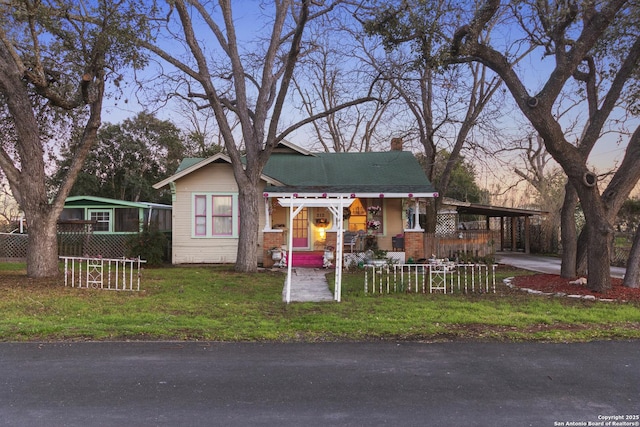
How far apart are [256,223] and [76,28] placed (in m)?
7.30

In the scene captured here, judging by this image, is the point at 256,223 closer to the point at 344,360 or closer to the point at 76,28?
the point at 76,28

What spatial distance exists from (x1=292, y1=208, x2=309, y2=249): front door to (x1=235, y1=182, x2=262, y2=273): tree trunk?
335cm

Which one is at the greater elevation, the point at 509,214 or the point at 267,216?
the point at 509,214

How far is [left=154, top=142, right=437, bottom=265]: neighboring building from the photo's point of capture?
659 inches

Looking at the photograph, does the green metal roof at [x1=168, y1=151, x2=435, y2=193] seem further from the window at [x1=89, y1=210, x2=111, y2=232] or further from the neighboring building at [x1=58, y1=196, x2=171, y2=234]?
the window at [x1=89, y1=210, x2=111, y2=232]

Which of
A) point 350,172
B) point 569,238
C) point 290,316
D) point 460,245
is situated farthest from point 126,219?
point 569,238

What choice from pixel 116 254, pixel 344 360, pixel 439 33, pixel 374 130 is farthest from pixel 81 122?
pixel 374 130

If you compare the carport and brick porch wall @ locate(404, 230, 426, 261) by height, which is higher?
the carport

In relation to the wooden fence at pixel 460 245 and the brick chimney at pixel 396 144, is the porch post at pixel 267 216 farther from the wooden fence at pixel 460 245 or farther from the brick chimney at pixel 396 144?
the brick chimney at pixel 396 144

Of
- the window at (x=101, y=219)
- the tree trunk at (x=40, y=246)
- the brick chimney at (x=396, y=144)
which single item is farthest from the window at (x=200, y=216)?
the brick chimney at (x=396, y=144)

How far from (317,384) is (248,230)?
10.3m

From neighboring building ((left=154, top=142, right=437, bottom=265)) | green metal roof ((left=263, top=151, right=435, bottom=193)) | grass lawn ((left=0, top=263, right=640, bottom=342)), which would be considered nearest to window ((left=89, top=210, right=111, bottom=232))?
neighboring building ((left=154, top=142, right=437, bottom=265))

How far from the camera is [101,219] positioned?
2150cm

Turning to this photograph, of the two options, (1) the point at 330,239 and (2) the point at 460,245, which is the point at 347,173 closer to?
(1) the point at 330,239
